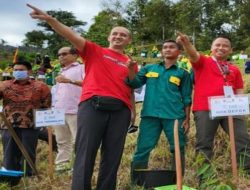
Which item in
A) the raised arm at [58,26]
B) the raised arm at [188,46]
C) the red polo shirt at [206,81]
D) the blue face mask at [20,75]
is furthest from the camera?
the blue face mask at [20,75]

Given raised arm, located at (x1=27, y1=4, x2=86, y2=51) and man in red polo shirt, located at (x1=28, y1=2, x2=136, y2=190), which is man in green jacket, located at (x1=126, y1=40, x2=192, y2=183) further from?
raised arm, located at (x1=27, y1=4, x2=86, y2=51)

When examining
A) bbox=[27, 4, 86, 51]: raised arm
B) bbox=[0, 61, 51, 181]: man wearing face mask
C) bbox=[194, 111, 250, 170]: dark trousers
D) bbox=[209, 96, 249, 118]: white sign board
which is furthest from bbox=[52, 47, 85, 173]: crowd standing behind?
bbox=[209, 96, 249, 118]: white sign board

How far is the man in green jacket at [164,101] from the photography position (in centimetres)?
396

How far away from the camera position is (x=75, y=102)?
5043 mm

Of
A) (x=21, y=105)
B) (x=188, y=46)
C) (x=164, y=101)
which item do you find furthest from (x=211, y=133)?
(x=21, y=105)

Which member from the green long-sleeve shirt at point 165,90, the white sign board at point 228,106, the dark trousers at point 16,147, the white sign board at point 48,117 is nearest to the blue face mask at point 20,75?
the white sign board at point 48,117

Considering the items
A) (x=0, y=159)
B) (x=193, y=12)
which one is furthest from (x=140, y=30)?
(x=0, y=159)

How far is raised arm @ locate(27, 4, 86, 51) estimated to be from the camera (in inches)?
129

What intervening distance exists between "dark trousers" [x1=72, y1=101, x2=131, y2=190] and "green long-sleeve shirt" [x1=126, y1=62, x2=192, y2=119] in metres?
0.33

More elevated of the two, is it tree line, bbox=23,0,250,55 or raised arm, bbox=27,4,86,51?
tree line, bbox=23,0,250,55

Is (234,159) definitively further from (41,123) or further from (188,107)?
(41,123)

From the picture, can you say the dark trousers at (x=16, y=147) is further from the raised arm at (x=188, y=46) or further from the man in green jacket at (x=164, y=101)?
the raised arm at (x=188, y=46)

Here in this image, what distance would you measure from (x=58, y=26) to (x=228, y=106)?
5.54 feet

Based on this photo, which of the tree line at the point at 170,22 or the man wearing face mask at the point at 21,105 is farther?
the tree line at the point at 170,22
